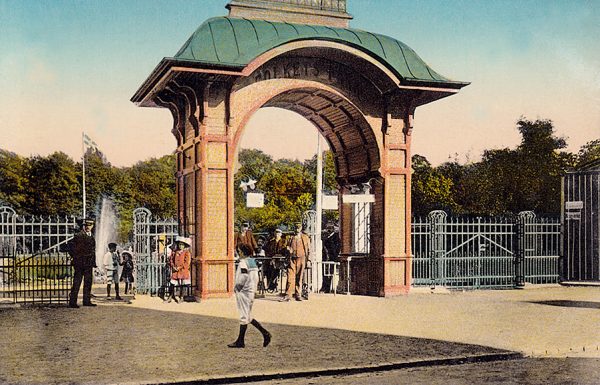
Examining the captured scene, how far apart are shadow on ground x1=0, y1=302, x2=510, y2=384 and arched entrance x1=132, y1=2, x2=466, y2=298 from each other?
435cm

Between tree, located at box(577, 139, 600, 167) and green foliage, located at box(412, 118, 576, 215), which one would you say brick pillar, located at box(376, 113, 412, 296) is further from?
tree, located at box(577, 139, 600, 167)

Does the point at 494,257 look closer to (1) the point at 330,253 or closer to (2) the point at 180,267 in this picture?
(1) the point at 330,253

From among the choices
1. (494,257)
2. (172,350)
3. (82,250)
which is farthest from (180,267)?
(494,257)

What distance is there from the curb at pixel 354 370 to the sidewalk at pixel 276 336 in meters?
0.04

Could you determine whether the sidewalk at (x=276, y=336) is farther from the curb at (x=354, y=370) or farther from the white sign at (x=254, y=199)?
the white sign at (x=254, y=199)

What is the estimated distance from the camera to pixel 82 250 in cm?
1758

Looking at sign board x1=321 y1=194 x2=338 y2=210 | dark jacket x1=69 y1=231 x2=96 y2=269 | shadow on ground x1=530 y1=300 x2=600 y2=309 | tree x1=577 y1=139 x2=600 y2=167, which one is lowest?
shadow on ground x1=530 y1=300 x2=600 y2=309

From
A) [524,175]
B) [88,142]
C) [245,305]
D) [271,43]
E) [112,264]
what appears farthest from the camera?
[524,175]

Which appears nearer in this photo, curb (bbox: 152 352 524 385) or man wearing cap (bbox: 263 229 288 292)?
curb (bbox: 152 352 524 385)

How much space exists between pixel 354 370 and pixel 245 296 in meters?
2.11

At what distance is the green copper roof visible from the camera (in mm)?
17797

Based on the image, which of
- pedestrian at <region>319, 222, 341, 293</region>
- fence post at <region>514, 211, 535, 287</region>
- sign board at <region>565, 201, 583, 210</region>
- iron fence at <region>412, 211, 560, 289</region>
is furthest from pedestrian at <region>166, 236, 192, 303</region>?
sign board at <region>565, 201, 583, 210</region>

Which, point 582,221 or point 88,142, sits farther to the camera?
point 88,142

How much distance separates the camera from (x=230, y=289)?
60.1ft
